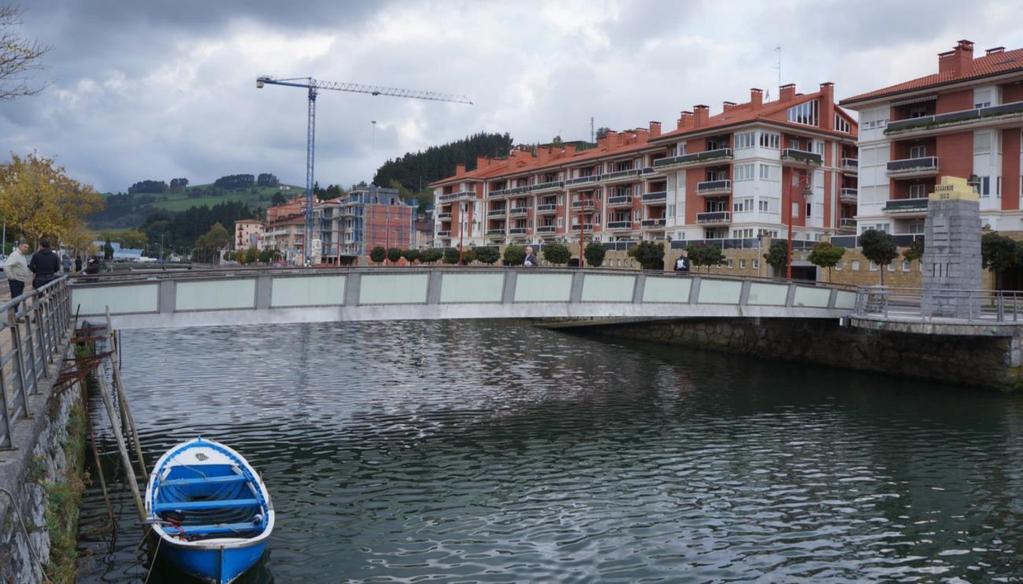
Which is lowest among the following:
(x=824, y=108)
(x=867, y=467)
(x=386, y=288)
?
(x=867, y=467)

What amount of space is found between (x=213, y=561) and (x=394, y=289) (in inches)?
550

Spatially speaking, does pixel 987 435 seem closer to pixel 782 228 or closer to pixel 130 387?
pixel 130 387

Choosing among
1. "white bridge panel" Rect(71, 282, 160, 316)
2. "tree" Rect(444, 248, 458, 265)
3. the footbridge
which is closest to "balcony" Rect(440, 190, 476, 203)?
"tree" Rect(444, 248, 458, 265)

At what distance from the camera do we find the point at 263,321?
2375 centimetres

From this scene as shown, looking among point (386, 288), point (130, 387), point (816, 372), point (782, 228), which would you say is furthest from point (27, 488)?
point (782, 228)

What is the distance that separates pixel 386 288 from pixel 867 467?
14.7 meters

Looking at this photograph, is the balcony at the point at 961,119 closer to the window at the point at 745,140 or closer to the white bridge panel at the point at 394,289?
the window at the point at 745,140

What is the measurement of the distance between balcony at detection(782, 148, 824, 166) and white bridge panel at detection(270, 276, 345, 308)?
185 feet

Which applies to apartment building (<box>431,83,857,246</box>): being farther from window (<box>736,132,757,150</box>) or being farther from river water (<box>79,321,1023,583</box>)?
river water (<box>79,321,1023,583</box>)

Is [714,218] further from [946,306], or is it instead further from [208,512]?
[208,512]

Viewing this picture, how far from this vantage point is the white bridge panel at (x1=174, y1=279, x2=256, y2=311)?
22312 millimetres

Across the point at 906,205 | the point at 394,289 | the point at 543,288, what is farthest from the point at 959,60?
the point at 394,289

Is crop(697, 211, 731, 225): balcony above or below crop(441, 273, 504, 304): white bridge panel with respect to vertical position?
above

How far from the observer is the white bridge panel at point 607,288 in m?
29.9
